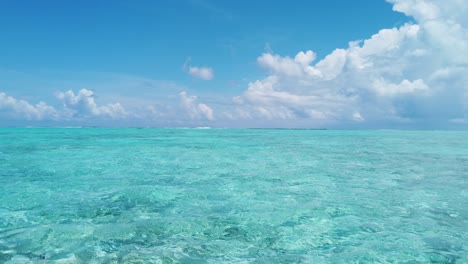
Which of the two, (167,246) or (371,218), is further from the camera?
(371,218)

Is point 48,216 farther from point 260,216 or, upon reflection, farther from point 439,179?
point 439,179

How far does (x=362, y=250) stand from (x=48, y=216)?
26.6 ft

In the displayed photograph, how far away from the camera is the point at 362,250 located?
636cm

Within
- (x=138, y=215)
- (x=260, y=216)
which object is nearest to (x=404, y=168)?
(x=260, y=216)

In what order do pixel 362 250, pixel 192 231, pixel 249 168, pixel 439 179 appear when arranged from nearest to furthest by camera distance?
pixel 362 250 < pixel 192 231 < pixel 439 179 < pixel 249 168

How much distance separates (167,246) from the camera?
6.39 m

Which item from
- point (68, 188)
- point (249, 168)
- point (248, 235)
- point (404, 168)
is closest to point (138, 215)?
point (248, 235)

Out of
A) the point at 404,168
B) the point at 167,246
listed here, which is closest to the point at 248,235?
the point at 167,246

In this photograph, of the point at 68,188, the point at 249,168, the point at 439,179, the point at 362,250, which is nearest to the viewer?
the point at 362,250

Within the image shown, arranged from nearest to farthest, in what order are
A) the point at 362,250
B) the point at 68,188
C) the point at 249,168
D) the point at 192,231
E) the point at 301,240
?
the point at 362,250, the point at 301,240, the point at 192,231, the point at 68,188, the point at 249,168

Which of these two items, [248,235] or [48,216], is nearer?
[248,235]

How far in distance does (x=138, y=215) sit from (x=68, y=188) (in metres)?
5.31

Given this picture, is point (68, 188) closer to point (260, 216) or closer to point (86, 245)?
point (86, 245)

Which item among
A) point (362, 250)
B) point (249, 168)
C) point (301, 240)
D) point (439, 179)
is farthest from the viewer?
point (249, 168)
